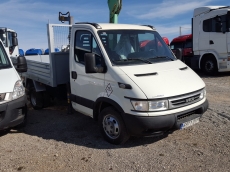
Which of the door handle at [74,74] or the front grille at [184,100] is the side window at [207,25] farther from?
the door handle at [74,74]

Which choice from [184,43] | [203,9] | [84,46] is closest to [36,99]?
[84,46]

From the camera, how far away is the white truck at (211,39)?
11.4m

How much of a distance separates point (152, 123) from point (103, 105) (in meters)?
1.16

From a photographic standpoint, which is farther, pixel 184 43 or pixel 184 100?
pixel 184 43

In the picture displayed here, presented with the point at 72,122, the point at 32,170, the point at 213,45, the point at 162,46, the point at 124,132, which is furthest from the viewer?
the point at 213,45

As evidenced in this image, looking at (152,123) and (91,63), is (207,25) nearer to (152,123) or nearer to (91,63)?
(91,63)

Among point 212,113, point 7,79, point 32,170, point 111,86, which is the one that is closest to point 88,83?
point 111,86

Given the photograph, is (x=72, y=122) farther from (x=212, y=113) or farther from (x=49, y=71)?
(x=212, y=113)

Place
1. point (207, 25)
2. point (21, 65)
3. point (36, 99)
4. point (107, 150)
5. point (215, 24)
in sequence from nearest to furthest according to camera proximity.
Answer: point (107, 150), point (21, 65), point (36, 99), point (215, 24), point (207, 25)

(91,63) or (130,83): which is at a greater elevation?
(91,63)

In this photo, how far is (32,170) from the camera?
3.68m

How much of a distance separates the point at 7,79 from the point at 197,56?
34.3 feet

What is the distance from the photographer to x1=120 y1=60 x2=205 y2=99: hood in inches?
154

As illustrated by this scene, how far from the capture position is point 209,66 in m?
12.7
